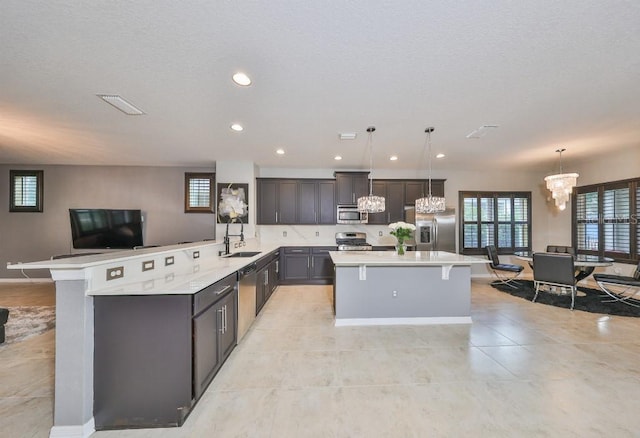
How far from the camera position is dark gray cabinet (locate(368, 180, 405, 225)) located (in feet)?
18.7

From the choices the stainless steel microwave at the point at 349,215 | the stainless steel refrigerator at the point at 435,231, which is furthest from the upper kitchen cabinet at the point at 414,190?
the stainless steel microwave at the point at 349,215

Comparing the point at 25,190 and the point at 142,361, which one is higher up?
the point at 25,190

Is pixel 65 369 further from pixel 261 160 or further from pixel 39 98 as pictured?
pixel 261 160

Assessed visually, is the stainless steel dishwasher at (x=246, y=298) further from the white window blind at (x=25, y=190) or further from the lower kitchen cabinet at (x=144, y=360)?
the white window blind at (x=25, y=190)

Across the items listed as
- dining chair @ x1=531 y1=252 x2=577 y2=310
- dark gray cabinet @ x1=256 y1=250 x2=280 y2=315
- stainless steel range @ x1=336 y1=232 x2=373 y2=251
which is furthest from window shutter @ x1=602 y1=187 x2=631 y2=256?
dark gray cabinet @ x1=256 y1=250 x2=280 y2=315

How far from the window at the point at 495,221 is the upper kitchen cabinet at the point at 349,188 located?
2631 millimetres

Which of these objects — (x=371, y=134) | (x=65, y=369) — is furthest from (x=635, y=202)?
(x=65, y=369)

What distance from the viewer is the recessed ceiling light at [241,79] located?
2.20m

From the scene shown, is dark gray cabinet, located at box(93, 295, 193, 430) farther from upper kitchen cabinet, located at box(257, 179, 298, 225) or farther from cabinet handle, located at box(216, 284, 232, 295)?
upper kitchen cabinet, located at box(257, 179, 298, 225)

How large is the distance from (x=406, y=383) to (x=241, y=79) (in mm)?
3052

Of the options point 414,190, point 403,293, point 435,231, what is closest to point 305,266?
point 403,293

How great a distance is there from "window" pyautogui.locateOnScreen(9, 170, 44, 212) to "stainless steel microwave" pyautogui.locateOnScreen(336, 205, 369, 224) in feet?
21.9

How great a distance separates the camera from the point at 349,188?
563 centimetres

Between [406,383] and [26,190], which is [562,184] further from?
[26,190]
